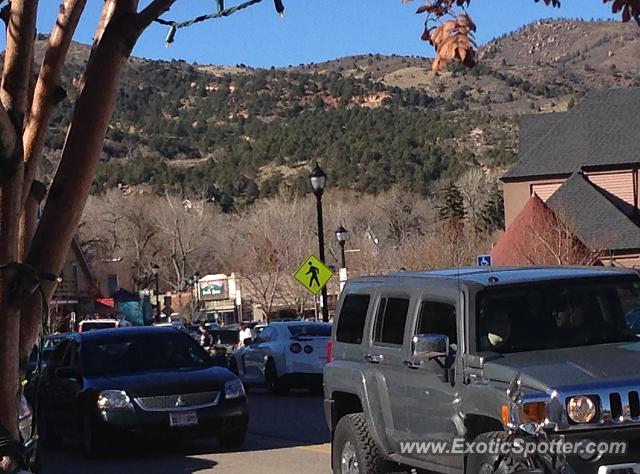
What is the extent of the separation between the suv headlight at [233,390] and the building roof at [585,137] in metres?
39.9

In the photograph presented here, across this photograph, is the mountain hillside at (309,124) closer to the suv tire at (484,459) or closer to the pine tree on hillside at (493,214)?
the pine tree on hillside at (493,214)

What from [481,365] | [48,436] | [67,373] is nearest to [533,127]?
[48,436]

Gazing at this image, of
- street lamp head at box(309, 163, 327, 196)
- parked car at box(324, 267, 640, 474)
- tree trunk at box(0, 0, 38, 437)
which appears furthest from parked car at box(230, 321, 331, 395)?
tree trunk at box(0, 0, 38, 437)

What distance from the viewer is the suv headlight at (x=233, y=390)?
14.4 metres

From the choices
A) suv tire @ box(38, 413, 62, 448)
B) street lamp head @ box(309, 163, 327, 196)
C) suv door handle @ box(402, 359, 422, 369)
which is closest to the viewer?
suv door handle @ box(402, 359, 422, 369)

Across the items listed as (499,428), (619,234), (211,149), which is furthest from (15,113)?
(211,149)

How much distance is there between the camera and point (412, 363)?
8.85m

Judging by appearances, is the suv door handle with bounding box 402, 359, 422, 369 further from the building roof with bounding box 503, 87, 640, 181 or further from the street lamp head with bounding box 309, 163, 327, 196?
the building roof with bounding box 503, 87, 640, 181

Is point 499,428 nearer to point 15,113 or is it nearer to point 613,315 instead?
point 613,315

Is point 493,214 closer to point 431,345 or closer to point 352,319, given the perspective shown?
point 352,319

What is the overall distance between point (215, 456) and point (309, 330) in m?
10.6

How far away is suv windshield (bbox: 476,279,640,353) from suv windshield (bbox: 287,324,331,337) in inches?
622

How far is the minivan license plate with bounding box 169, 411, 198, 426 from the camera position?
45.8 ft

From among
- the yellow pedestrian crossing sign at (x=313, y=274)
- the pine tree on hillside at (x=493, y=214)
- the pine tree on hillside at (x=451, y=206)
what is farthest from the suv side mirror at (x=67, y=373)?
the pine tree on hillside at (x=493, y=214)
